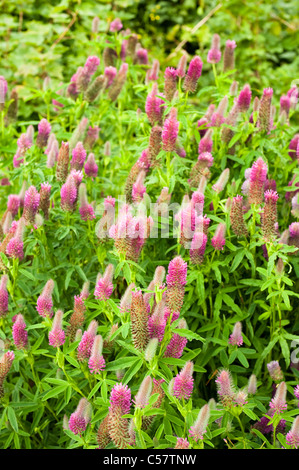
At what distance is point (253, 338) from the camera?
A: 2.47m

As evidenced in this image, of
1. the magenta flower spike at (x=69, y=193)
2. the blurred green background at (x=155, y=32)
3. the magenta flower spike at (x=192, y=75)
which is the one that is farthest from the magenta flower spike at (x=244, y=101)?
the blurred green background at (x=155, y=32)

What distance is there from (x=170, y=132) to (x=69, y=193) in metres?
0.47

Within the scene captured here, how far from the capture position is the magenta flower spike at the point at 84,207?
2.34m

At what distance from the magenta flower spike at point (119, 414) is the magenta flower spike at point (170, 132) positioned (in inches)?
39.4

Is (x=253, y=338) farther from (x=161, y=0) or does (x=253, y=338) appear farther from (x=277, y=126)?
(x=161, y=0)

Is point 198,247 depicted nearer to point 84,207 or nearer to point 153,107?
point 84,207

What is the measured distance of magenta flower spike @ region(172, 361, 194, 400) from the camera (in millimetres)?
1724

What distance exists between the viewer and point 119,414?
172 centimetres

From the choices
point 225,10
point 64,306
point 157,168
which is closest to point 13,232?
point 64,306

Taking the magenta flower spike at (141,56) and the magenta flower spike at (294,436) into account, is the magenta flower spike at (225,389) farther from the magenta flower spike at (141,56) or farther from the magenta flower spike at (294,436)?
the magenta flower spike at (141,56)

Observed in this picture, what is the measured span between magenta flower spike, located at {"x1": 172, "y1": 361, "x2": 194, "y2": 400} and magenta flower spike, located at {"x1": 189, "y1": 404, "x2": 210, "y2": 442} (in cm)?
9

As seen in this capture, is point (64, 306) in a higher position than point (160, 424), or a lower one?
higher

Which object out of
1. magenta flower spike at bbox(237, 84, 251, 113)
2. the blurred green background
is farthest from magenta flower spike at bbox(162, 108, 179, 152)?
the blurred green background

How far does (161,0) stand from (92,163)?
17.5 feet
